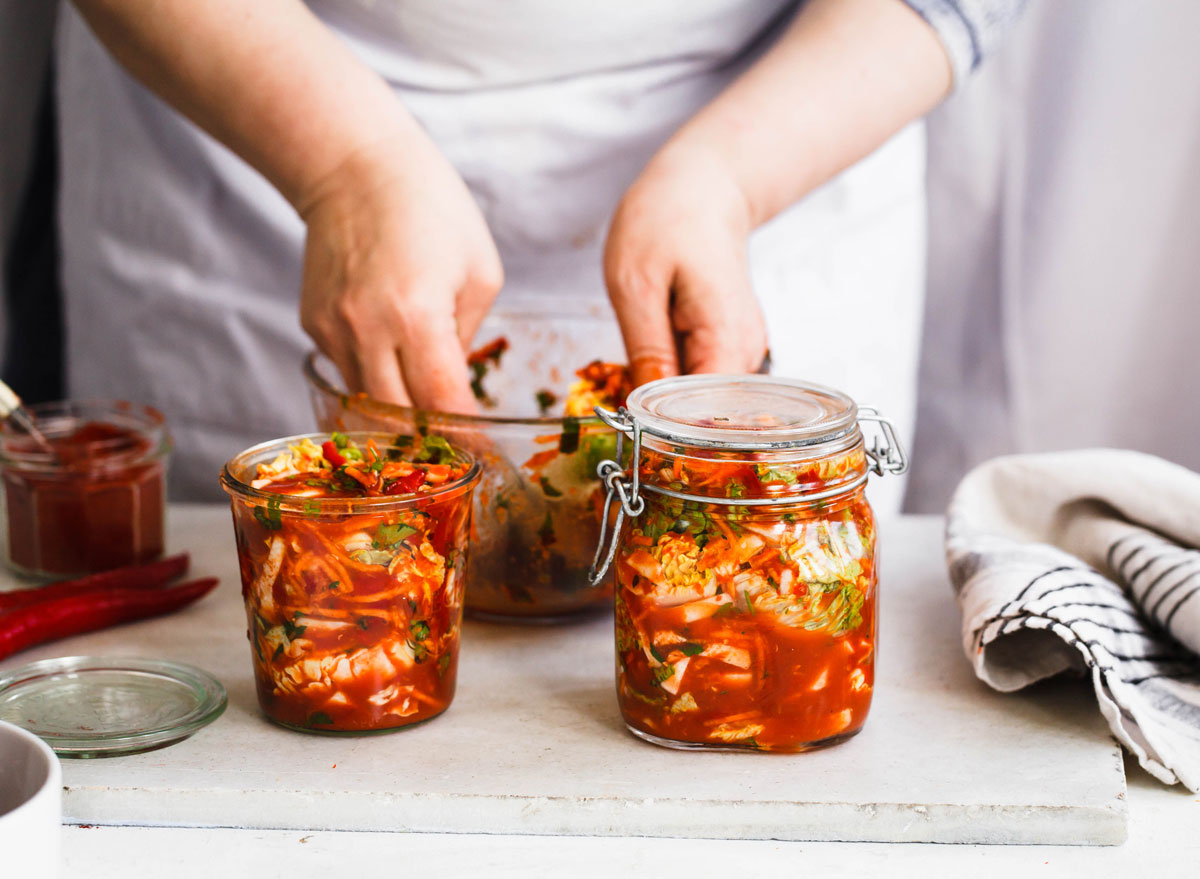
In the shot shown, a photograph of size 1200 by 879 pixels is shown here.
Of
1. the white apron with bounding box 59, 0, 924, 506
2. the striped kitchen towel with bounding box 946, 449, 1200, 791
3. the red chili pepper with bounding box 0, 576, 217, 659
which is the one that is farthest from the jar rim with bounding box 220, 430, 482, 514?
the white apron with bounding box 59, 0, 924, 506

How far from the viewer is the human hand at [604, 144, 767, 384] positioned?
0.96 meters

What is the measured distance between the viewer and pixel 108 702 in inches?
31.3

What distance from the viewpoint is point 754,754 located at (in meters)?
0.75

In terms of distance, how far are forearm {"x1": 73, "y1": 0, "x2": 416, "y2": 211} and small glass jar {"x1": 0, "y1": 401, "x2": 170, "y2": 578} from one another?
277 millimetres

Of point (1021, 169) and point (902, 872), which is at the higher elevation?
point (1021, 169)

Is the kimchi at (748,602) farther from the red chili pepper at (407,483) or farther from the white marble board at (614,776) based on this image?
the red chili pepper at (407,483)

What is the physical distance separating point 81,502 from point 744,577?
60 centimetres

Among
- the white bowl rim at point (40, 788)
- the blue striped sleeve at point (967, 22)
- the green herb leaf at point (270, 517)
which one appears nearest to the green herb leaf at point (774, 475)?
the green herb leaf at point (270, 517)

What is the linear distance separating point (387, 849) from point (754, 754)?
0.23 meters

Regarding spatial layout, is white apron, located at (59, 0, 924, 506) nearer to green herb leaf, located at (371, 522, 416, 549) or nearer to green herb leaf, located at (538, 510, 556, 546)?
green herb leaf, located at (538, 510, 556, 546)

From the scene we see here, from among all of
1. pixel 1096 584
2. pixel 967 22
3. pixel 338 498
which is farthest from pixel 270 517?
pixel 967 22

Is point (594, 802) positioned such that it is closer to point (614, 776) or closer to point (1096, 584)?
point (614, 776)

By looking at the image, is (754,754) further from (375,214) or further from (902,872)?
(375,214)

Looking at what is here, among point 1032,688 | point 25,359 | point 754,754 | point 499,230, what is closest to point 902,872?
point 754,754
